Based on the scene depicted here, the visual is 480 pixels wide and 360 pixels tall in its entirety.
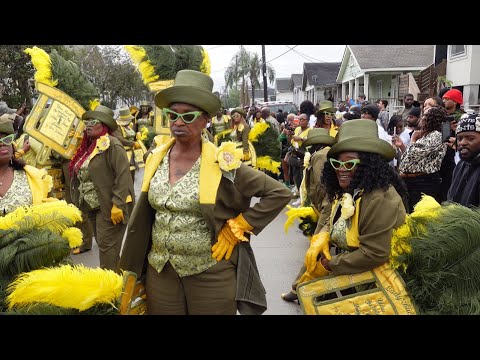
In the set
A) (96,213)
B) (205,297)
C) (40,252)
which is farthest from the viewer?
(96,213)

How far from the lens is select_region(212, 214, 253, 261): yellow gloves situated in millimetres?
2686

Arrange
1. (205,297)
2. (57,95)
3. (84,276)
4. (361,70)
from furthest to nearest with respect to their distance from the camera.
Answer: (361,70), (57,95), (205,297), (84,276)

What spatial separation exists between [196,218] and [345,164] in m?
0.95

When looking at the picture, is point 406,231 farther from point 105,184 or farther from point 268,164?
point 268,164

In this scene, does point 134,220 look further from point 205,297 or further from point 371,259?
point 371,259

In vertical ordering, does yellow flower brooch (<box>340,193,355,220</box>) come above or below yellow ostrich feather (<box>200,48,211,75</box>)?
below

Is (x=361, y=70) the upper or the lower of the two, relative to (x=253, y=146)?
upper

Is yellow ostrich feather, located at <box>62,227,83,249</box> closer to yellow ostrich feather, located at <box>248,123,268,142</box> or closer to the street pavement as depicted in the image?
the street pavement

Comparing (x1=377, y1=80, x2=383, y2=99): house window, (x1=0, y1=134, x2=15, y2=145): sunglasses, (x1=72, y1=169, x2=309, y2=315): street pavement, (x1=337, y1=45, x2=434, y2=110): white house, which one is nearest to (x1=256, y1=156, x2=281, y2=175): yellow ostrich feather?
(x1=72, y1=169, x2=309, y2=315): street pavement

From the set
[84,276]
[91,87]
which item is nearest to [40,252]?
[84,276]

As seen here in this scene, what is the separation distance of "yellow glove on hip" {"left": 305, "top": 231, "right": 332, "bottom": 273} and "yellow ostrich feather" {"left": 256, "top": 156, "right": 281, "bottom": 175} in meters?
8.30

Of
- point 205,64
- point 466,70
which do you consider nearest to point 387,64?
point 466,70

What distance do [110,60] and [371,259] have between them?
2923 cm
